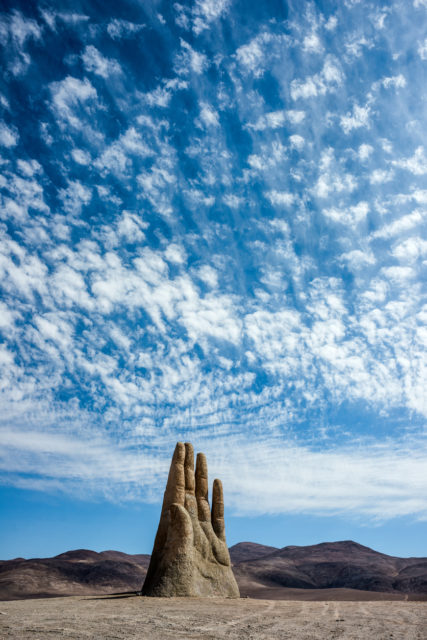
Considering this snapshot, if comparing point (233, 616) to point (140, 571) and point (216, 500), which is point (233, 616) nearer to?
point (216, 500)

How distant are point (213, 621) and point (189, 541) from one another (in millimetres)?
7020

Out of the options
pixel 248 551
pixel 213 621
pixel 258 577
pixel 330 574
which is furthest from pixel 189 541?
pixel 248 551

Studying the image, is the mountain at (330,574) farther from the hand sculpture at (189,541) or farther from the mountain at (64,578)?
the hand sculpture at (189,541)

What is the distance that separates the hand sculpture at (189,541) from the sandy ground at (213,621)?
1.77 metres

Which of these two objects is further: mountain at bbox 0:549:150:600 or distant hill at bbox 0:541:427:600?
distant hill at bbox 0:541:427:600

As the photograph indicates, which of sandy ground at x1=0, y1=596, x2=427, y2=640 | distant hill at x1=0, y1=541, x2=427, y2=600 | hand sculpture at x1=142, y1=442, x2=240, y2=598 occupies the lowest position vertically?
distant hill at x1=0, y1=541, x2=427, y2=600

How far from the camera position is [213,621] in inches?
479

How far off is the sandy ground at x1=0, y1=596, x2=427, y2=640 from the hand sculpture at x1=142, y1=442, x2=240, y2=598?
69.6 inches

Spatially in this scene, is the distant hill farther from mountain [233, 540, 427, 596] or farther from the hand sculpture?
the hand sculpture

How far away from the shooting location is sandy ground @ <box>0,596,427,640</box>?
1005 centimetres

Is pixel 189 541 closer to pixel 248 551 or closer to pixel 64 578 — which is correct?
pixel 64 578

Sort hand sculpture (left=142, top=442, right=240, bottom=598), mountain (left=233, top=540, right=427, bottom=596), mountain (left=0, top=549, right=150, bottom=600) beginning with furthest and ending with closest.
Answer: mountain (left=233, top=540, right=427, bottom=596) → mountain (left=0, top=549, right=150, bottom=600) → hand sculpture (left=142, top=442, right=240, bottom=598)

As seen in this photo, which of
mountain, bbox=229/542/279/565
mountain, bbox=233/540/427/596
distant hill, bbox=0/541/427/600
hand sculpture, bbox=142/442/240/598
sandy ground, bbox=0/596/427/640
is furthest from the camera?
mountain, bbox=229/542/279/565

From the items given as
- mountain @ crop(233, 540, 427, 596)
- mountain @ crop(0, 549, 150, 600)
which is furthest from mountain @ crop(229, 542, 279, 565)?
mountain @ crop(0, 549, 150, 600)
